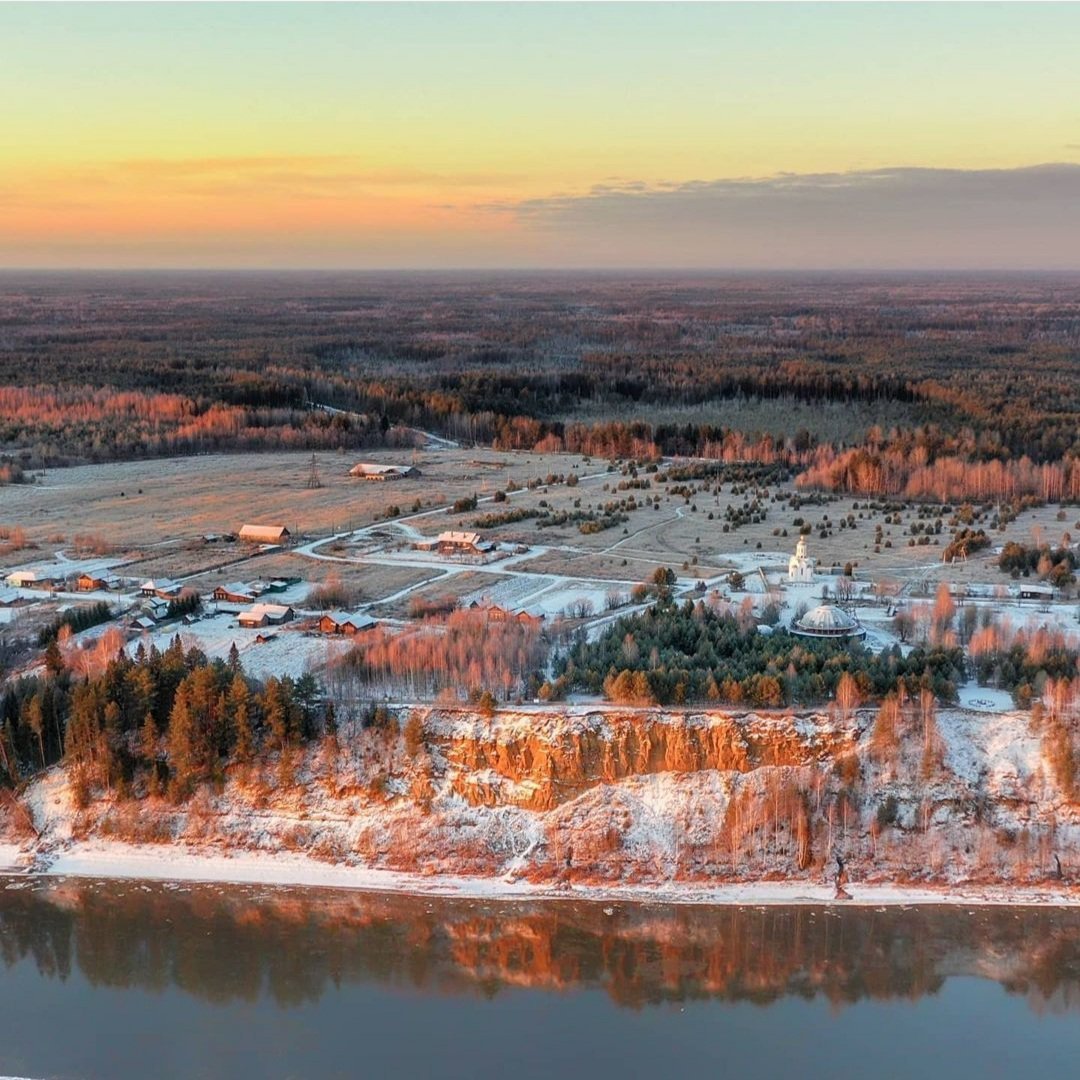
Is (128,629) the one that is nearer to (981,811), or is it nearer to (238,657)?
→ (238,657)

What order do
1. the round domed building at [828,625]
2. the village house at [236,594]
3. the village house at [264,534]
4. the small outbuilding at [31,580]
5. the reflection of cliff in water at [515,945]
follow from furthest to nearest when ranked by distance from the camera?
the village house at [264,534], the small outbuilding at [31,580], the village house at [236,594], the round domed building at [828,625], the reflection of cliff in water at [515,945]

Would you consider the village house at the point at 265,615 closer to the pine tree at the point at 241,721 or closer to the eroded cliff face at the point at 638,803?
the pine tree at the point at 241,721

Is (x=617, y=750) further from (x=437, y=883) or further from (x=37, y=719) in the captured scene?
(x=37, y=719)

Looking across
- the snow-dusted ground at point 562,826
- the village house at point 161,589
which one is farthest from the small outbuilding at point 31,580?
the snow-dusted ground at point 562,826

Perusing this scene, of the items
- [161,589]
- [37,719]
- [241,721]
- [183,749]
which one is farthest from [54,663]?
[161,589]

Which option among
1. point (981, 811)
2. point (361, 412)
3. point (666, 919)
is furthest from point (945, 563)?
point (361, 412)

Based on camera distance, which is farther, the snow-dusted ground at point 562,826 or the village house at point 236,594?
the village house at point 236,594
